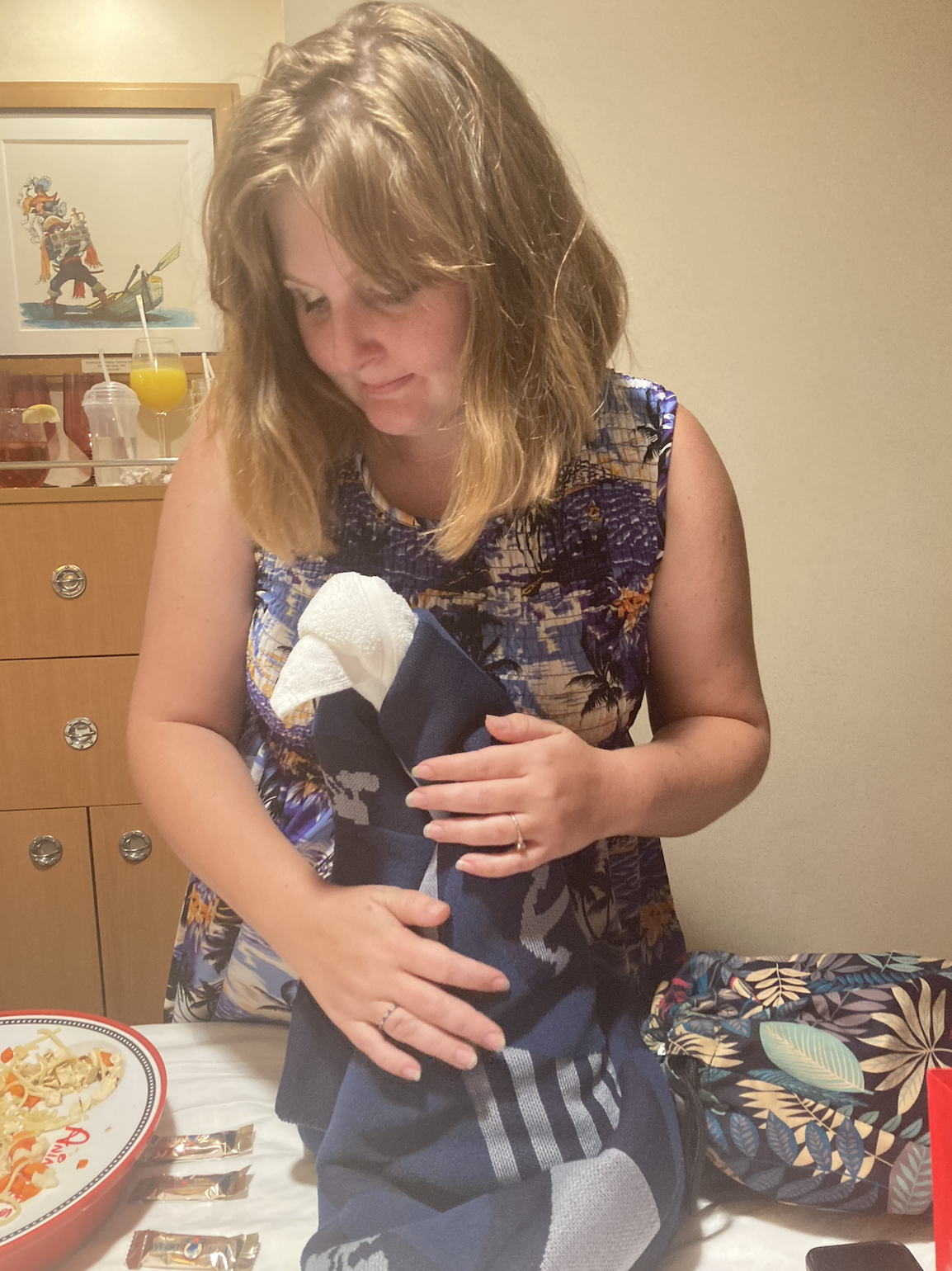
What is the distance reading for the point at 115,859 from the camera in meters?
1.11

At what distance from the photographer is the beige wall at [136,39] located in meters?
1.25

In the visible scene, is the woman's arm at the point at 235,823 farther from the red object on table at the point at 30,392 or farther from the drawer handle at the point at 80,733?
the red object on table at the point at 30,392

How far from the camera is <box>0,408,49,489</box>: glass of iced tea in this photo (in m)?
1.08

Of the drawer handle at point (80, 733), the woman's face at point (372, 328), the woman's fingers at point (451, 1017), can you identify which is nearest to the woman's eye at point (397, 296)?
the woman's face at point (372, 328)

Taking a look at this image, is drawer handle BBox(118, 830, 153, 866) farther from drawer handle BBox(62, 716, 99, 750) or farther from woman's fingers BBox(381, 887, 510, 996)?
woman's fingers BBox(381, 887, 510, 996)

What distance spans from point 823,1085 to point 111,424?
1028 millimetres

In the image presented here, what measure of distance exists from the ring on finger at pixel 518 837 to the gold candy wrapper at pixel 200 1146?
0.74 feet

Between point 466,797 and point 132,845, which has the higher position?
point 466,797

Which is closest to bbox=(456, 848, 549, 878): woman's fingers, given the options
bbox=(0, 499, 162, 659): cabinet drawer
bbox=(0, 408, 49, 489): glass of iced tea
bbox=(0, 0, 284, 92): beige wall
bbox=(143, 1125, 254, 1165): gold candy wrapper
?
bbox=(143, 1125, 254, 1165): gold candy wrapper

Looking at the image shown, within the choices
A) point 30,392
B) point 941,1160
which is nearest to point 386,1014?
point 941,1160

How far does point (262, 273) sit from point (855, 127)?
34.7 inches

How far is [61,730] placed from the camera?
1082mm

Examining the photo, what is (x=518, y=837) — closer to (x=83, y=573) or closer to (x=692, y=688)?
(x=692, y=688)

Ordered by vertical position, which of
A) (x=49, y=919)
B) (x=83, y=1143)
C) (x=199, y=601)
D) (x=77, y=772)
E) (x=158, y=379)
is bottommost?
(x=49, y=919)
